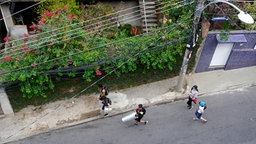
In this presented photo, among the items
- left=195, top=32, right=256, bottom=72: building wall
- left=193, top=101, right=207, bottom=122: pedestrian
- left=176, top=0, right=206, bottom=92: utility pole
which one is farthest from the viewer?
left=195, top=32, right=256, bottom=72: building wall

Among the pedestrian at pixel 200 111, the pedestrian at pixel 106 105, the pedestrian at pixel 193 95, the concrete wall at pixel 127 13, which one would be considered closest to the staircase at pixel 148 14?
the concrete wall at pixel 127 13

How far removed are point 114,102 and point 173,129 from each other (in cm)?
318

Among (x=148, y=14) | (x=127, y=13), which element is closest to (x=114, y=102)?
(x=148, y=14)

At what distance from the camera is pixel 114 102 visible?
14.0 m

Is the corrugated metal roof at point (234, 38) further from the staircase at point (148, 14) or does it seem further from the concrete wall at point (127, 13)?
the concrete wall at point (127, 13)

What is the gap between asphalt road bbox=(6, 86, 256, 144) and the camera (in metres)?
12.2

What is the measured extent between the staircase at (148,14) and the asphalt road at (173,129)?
15.8 ft

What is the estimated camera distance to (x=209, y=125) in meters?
12.7

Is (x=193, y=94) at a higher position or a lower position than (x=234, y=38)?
lower

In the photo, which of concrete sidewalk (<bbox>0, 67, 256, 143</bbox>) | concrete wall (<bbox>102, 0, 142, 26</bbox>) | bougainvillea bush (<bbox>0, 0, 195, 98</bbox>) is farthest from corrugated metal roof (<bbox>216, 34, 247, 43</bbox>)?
concrete wall (<bbox>102, 0, 142, 26</bbox>)

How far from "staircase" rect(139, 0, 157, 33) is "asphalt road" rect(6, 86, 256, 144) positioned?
482 cm

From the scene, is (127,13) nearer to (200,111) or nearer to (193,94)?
(193,94)

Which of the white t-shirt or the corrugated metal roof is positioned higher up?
the corrugated metal roof

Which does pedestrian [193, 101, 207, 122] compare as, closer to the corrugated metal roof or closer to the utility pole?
the utility pole
